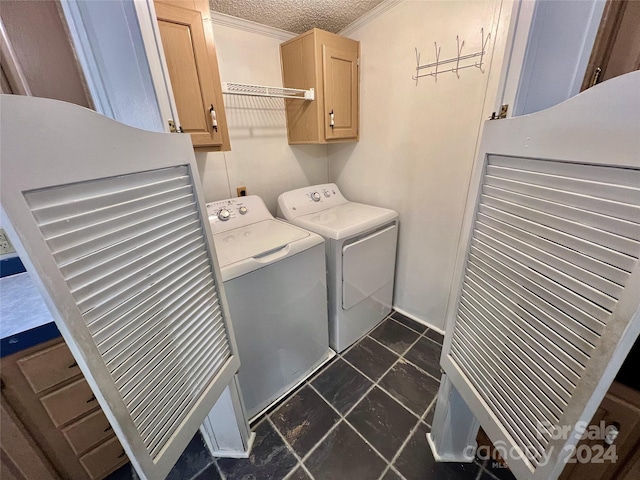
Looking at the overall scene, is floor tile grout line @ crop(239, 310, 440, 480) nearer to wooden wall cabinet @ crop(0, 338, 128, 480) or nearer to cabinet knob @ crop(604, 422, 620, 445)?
wooden wall cabinet @ crop(0, 338, 128, 480)

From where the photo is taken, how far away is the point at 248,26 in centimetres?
A: 182

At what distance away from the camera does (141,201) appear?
27.4 inches

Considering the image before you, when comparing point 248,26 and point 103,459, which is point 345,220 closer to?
point 248,26

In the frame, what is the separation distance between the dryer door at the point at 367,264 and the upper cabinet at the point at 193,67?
111 centimetres

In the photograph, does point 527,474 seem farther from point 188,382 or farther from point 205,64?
point 205,64

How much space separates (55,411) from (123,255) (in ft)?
2.77

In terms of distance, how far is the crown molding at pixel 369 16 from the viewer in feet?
5.56

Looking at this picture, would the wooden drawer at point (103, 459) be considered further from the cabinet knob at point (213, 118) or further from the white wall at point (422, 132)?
the white wall at point (422, 132)

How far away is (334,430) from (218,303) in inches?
41.5

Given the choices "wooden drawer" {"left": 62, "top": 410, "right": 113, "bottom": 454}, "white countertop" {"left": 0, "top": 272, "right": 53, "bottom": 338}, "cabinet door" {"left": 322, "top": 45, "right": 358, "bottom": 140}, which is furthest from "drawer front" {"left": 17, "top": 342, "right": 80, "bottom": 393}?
"cabinet door" {"left": 322, "top": 45, "right": 358, "bottom": 140}

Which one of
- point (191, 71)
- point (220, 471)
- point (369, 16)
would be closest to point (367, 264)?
point (220, 471)

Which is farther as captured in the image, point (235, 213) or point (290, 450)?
point (235, 213)

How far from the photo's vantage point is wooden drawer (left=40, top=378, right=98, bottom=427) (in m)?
0.94

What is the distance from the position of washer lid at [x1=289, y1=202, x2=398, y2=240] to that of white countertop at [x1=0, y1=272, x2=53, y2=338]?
1320mm
